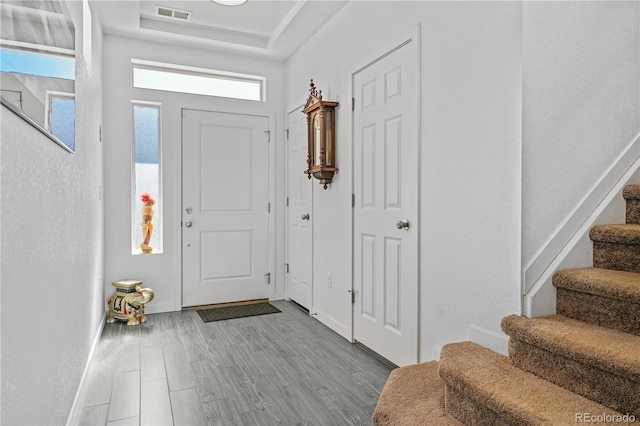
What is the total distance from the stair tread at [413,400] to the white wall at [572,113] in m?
0.66

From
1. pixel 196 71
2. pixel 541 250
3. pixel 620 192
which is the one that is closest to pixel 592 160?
pixel 620 192

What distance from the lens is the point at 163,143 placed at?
13.1 feet

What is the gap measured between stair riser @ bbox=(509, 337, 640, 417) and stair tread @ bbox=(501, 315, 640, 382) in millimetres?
29

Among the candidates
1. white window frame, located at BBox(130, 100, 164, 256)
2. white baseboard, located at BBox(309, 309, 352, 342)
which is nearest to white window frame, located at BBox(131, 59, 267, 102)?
white window frame, located at BBox(130, 100, 164, 256)

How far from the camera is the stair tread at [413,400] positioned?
5.39ft

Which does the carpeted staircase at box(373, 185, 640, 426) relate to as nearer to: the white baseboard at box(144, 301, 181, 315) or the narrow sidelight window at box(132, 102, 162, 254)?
the white baseboard at box(144, 301, 181, 315)

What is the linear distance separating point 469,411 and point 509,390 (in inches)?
7.7

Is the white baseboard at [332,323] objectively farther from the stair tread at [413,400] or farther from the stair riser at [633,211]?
the stair riser at [633,211]

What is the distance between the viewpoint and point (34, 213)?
128 cm

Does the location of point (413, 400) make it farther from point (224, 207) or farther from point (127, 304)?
point (224, 207)

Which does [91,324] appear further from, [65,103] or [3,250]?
[3,250]

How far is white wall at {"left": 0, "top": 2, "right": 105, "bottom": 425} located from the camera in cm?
105

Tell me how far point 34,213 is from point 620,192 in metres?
2.48

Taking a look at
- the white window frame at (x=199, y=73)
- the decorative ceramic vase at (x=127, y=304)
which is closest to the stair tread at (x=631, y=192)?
the white window frame at (x=199, y=73)
